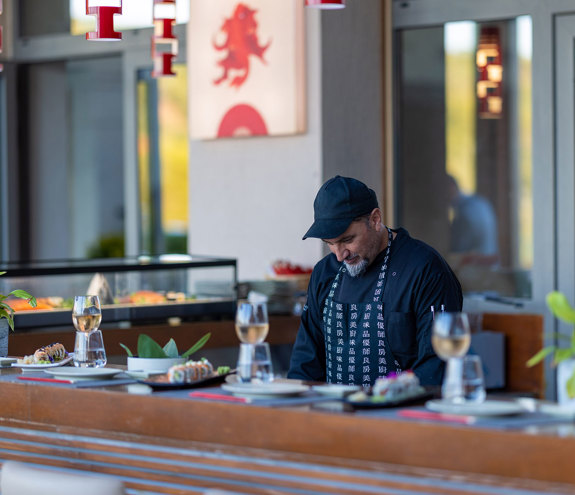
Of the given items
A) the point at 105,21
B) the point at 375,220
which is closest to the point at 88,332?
the point at 375,220

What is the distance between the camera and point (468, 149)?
7348 millimetres

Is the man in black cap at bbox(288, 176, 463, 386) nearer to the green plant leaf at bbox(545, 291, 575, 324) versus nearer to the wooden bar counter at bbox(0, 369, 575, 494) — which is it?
the wooden bar counter at bbox(0, 369, 575, 494)

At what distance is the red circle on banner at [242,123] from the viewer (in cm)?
690

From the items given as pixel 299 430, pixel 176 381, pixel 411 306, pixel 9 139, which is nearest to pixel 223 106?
pixel 9 139

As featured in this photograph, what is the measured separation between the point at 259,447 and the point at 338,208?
1.15m

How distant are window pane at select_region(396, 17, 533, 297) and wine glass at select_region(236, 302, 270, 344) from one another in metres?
4.34

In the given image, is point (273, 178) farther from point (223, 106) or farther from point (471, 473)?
point (471, 473)

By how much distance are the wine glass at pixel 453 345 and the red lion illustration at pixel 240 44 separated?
4.63m

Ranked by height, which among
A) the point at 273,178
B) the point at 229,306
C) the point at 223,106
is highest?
the point at 223,106

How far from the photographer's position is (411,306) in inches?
139

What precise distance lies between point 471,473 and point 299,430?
440 mm

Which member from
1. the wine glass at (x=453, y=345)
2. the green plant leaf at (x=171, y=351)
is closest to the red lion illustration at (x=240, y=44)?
the green plant leaf at (x=171, y=351)

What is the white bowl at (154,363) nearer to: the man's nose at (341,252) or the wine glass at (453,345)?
the man's nose at (341,252)

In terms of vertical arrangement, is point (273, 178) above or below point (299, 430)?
above
